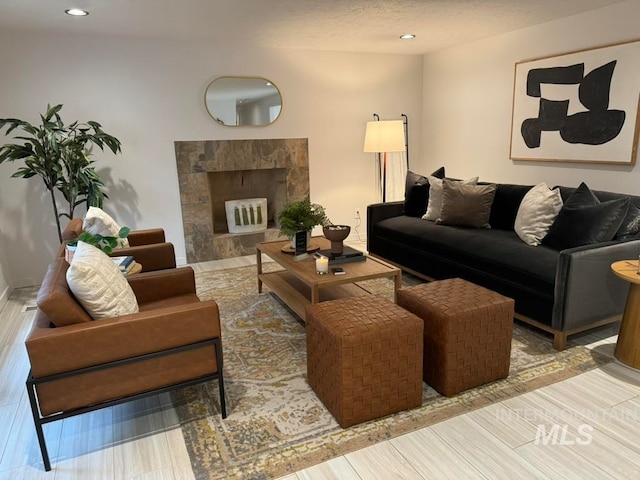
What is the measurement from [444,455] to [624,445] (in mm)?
817

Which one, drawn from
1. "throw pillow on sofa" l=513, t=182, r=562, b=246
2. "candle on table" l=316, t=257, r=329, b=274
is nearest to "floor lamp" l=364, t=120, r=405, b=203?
"throw pillow on sofa" l=513, t=182, r=562, b=246

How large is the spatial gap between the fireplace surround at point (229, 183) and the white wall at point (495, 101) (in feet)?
6.02

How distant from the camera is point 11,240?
4.20m

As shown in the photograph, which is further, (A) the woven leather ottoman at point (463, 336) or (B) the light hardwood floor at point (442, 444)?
(A) the woven leather ottoman at point (463, 336)

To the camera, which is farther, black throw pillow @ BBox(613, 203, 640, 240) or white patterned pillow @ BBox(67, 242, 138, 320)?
black throw pillow @ BBox(613, 203, 640, 240)

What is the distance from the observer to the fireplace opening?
530cm

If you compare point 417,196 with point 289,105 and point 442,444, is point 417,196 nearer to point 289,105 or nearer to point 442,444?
point 289,105

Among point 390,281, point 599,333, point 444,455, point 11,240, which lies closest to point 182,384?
point 444,455

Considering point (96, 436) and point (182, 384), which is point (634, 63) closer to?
point (182, 384)

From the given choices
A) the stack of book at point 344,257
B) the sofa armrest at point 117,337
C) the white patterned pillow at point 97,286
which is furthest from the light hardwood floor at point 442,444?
the stack of book at point 344,257

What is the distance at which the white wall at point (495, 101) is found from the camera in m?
3.62

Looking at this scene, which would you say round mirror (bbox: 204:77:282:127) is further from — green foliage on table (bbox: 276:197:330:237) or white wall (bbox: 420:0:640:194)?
white wall (bbox: 420:0:640:194)

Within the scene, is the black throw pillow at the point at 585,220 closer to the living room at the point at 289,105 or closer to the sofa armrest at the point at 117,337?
the living room at the point at 289,105

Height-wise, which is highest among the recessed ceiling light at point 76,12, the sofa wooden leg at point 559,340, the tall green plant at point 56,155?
the recessed ceiling light at point 76,12
